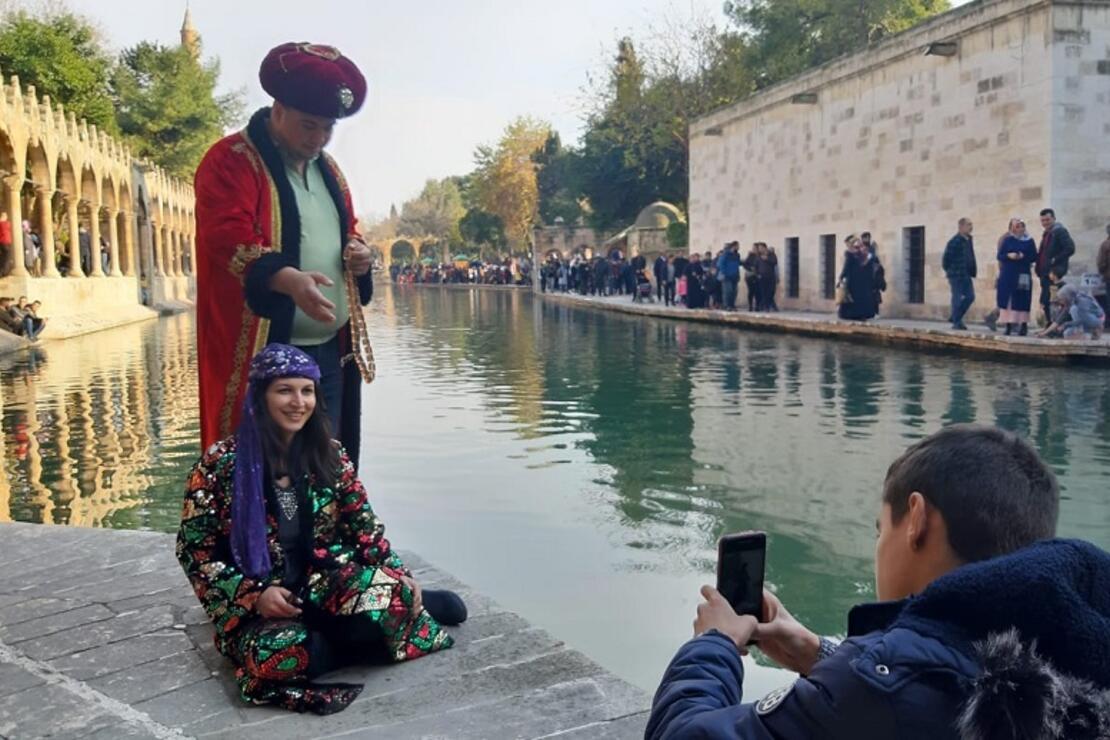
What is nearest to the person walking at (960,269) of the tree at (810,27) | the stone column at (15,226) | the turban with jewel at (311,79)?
the turban with jewel at (311,79)

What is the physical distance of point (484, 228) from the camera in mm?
69125

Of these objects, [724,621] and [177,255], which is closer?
[724,621]

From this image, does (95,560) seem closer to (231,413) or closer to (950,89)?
(231,413)

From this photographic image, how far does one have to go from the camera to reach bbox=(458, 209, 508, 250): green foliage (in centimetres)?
6881

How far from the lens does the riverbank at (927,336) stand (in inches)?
508

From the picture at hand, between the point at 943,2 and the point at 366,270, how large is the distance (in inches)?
1726

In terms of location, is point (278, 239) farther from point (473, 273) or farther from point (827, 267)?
point (473, 273)

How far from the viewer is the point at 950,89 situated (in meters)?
19.5

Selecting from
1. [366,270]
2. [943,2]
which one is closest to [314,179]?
[366,270]

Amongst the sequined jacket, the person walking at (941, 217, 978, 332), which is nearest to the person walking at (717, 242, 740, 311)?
the person walking at (941, 217, 978, 332)

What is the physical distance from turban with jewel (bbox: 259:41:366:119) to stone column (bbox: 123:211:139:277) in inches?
1326

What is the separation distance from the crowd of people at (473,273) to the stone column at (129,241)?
21235 millimetres

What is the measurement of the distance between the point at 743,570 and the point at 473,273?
6081 cm

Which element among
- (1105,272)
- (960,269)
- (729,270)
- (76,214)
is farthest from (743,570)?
(76,214)
